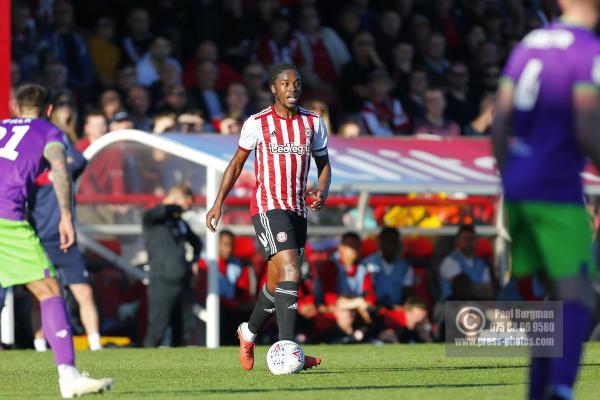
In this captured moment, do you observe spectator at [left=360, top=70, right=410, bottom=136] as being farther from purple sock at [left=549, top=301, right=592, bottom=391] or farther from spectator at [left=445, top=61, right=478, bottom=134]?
purple sock at [left=549, top=301, right=592, bottom=391]

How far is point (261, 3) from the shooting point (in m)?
19.5

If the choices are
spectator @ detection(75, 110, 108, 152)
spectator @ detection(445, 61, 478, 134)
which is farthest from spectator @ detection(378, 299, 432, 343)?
spectator @ detection(445, 61, 478, 134)

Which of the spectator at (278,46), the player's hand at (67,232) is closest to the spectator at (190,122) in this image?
the spectator at (278,46)

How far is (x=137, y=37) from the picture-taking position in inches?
717

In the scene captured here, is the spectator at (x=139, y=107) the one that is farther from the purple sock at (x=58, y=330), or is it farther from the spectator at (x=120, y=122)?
the purple sock at (x=58, y=330)

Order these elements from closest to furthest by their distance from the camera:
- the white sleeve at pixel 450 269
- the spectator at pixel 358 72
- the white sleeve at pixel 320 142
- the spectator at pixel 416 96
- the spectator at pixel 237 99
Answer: the white sleeve at pixel 320 142 → the white sleeve at pixel 450 269 → the spectator at pixel 237 99 → the spectator at pixel 358 72 → the spectator at pixel 416 96

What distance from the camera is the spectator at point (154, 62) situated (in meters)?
17.8

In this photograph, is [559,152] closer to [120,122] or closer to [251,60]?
[120,122]

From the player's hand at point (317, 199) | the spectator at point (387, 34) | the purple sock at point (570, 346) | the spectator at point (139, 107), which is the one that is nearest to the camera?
the purple sock at point (570, 346)

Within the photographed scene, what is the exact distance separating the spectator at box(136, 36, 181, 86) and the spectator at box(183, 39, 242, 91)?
1.02ft

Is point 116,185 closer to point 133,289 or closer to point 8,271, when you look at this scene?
point 133,289

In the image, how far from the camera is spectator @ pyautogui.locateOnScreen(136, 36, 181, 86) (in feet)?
58.2
